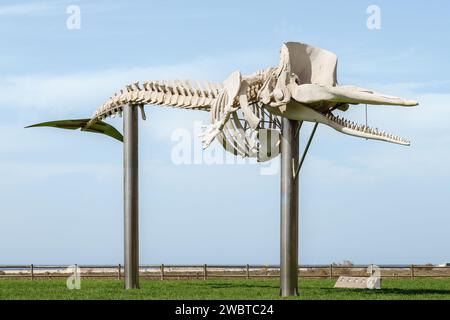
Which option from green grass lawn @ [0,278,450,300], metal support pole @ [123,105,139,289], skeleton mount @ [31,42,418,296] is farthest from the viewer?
metal support pole @ [123,105,139,289]

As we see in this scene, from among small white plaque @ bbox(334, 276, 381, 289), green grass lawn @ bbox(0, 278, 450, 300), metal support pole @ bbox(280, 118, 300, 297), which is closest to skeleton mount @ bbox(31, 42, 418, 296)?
metal support pole @ bbox(280, 118, 300, 297)

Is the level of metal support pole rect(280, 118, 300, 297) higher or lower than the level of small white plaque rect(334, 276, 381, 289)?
higher

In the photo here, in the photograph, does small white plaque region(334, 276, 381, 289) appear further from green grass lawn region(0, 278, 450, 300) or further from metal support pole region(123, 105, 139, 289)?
metal support pole region(123, 105, 139, 289)

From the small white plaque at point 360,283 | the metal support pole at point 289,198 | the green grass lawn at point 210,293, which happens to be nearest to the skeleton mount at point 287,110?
the metal support pole at point 289,198

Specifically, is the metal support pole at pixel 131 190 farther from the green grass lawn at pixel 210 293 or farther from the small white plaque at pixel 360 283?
the small white plaque at pixel 360 283

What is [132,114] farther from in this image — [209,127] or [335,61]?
[335,61]

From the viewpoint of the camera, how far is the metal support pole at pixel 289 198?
20.0 metres

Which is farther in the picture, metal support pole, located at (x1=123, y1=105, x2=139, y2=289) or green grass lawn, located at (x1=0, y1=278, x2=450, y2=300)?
metal support pole, located at (x1=123, y1=105, x2=139, y2=289)

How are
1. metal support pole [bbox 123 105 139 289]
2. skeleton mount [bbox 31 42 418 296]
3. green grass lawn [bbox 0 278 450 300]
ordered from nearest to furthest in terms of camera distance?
1. skeleton mount [bbox 31 42 418 296]
2. green grass lawn [bbox 0 278 450 300]
3. metal support pole [bbox 123 105 139 289]

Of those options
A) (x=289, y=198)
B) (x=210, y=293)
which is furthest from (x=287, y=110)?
(x=210, y=293)

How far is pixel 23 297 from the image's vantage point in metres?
22.7

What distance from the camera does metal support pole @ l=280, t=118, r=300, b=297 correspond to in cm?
1995

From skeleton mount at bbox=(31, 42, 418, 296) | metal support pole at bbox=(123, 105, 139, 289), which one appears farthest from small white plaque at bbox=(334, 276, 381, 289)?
metal support pole at bbox=(123, 105, 139, 289)

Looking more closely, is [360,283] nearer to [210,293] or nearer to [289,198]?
[210,293]
